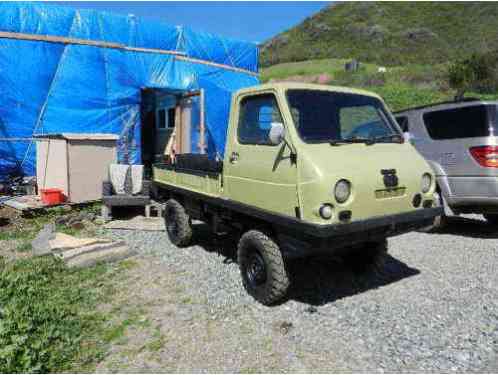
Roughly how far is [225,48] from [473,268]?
1262 cm

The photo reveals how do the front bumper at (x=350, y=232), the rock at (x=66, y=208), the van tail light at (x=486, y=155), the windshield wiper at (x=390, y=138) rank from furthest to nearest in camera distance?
the rock at (x=66, y=208) < the van tail light at (x=486, y=155) < the windshield wiper at (x=390, y=138) < the front bumper at (x=350, y=232)

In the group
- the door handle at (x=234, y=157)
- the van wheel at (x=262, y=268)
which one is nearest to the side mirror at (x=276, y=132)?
the door handle at (x=234, y=157)

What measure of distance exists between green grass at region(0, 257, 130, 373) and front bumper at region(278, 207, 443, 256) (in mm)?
1945

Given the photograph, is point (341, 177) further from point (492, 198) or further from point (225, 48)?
point (225, 48)

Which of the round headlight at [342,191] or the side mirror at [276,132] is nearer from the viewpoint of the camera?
the round headlight at [342,191]

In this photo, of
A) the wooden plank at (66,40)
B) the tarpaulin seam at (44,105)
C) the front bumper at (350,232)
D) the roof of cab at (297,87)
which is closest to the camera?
the front bumper at (350,232)

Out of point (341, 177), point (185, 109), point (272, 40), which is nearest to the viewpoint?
point (341, 177)

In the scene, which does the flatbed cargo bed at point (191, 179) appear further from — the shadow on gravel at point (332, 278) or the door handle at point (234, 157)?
the shadow on gravel at point (332, 278)

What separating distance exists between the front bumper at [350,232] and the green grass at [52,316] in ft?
6.38

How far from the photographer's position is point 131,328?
3.68 metres

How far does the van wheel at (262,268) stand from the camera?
389 centimetres

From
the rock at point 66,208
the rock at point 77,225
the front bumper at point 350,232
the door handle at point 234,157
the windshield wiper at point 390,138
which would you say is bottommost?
the rock at point 77,225

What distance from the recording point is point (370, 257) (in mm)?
4918

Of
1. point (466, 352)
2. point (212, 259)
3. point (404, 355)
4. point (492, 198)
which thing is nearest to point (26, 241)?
point (212, 259)
